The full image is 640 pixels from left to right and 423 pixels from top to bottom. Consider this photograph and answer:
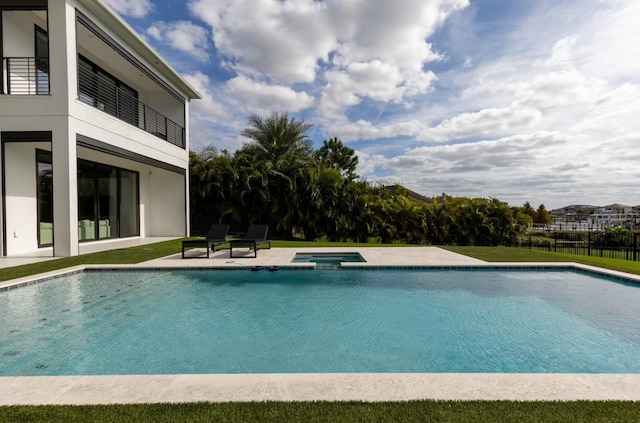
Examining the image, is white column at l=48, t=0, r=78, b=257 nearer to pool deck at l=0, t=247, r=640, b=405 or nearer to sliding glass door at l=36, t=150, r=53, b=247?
sliding glass door at l=36, t=150, r=53, b=247

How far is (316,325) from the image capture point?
16.2 ft

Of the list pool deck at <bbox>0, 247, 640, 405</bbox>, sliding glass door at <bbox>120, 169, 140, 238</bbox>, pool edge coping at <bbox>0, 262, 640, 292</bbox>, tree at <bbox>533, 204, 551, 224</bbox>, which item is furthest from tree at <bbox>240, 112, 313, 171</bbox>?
tree at <bbox>533, 204, 551, 224</bbox>

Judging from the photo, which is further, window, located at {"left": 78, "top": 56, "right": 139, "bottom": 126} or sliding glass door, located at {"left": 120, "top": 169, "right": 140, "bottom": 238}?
sliding glass door, located at {"left": 120, "top": 169, "right": 140, "bottom": 238}

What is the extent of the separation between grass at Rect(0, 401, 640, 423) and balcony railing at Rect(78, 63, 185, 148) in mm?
12193

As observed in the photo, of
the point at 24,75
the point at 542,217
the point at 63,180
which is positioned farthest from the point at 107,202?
the point at 542,217

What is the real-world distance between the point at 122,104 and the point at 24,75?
4.54 metres

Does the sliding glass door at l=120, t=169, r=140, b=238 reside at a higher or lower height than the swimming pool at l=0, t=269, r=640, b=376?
higher

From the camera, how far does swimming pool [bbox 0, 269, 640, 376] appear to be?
12.2 ft

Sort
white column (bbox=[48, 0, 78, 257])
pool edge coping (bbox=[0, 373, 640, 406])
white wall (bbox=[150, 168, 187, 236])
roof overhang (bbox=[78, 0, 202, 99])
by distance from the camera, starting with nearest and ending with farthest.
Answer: pool edge coping (bbox=[0, 373, 640, 406]) < white column (bbox=[48, 0, 78, 257]) < roof overhang (bbox=[78, 0, 202, 99]) < white wall (bbox=[150, 168, 187, 236])

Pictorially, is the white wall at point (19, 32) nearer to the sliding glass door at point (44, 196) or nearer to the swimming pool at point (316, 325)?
the sliding glass door at point (44, 196)

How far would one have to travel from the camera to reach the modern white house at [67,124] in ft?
30.7

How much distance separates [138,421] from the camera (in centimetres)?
219

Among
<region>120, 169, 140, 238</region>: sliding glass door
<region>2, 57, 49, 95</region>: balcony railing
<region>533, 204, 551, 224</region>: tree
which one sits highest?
<region>2, 57, 49, 95</region>: balcony railing

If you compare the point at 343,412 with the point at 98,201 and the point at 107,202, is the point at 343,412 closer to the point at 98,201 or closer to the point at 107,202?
the point at 98,201
